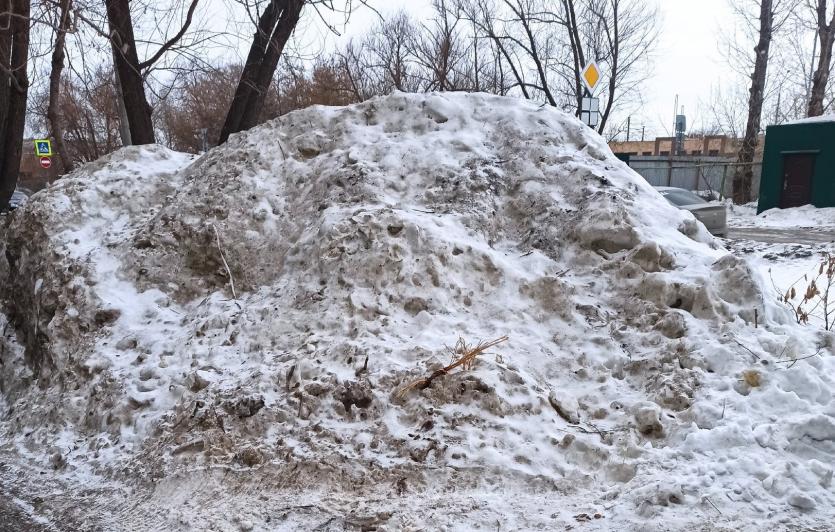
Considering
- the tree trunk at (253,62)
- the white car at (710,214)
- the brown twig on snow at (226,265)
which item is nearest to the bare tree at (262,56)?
the tree trunk at (253,62)

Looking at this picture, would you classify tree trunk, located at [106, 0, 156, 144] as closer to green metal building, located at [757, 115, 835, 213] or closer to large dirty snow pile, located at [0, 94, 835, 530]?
large dirty snow pile, located at [0, 94, 835, 530]

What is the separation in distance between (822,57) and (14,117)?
2322 cm

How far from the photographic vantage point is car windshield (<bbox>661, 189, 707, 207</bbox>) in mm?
13470

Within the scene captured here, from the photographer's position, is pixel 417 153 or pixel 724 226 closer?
pixel 417 153

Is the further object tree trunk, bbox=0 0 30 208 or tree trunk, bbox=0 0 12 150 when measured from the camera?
tree trunk, bbox=0 0 30 208

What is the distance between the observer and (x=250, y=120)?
31.2ft

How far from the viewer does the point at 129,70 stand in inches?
340

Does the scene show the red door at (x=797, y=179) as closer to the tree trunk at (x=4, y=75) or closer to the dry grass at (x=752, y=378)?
the dry grass at (x=752, y=378)

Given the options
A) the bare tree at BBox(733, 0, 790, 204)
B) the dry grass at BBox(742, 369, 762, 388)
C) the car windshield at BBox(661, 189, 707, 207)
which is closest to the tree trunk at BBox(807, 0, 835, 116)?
the bare tree at BBox(733, 0, 790, 204)

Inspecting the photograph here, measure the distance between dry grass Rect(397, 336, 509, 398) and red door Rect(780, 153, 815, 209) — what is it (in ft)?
58.2

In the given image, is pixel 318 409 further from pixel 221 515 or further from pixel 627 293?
pixel 627 293

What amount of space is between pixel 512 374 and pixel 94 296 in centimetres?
342

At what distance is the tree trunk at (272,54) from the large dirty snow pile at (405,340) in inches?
109

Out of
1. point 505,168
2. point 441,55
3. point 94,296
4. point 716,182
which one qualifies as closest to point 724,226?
point 505,168
